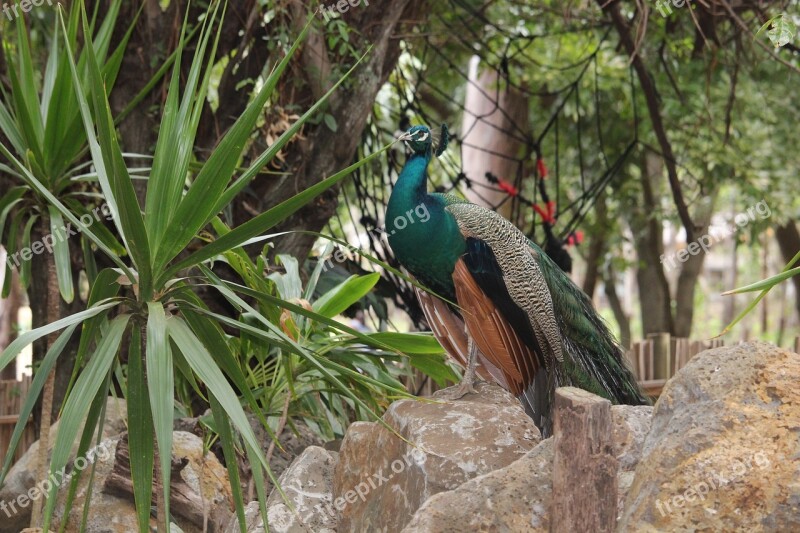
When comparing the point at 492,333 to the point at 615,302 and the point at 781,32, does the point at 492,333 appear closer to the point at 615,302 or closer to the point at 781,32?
the point at 781,32

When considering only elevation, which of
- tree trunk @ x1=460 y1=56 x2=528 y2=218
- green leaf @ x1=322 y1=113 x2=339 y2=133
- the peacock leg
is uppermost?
tree trunk @ x1=460 y1=56 x2=528 y2=218

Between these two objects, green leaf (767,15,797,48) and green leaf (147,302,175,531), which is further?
green leaf (767,15,797,48)

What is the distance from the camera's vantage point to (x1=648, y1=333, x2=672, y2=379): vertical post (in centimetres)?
631

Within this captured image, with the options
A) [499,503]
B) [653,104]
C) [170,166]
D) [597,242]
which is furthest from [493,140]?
[499,503]

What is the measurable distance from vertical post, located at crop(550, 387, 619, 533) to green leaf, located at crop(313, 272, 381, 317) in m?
1.70

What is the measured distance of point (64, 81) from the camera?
3.51m

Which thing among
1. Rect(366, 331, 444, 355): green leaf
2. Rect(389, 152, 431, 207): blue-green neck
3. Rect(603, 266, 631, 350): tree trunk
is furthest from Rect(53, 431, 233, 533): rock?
Rect(603, 266, 631, 350): tree trunk

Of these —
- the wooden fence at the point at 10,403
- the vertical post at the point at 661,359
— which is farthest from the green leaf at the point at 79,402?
the vertical post at the point at 661,359

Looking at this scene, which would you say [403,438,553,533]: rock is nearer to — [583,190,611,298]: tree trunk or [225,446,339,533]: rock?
[225,446,339,533]: rock

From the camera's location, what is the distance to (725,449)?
8.04ft

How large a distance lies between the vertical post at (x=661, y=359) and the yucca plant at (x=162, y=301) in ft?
12.4

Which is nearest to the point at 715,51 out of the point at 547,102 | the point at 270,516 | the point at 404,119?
the point at 404,119

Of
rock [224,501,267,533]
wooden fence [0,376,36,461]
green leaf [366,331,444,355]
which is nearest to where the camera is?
rock [224,501,267,533]

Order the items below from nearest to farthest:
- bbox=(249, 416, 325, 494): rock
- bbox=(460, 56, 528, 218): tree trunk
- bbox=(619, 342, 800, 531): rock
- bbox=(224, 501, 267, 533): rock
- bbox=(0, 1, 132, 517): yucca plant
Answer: bbox=(619, 342, 800, 531): rock → bbox=(224, 501, 267, 533): rock → bbox=(0, 1, 132, 517): yucca plant → bbox=(249, 416, 325, 494): rock → bbox=(460, 56, 528, 218): tree trunk
